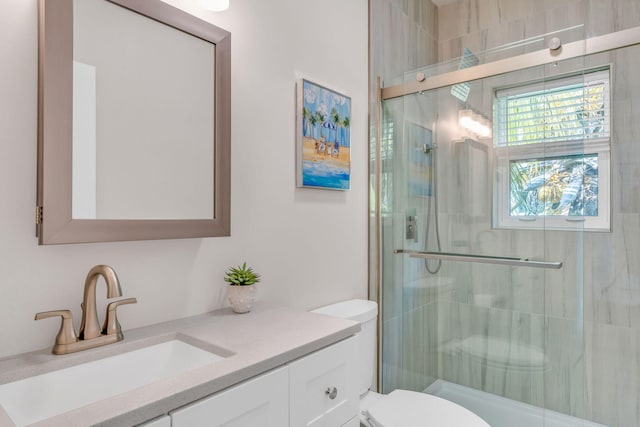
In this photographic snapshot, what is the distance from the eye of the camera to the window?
1724 millimetres

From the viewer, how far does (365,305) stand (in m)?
1.91

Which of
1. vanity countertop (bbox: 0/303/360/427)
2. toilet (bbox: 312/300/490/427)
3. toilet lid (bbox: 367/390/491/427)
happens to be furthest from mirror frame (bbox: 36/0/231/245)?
toilet lid (bbox: 367/390/491/427)

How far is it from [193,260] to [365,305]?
947mm

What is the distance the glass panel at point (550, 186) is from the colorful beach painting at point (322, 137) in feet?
2.71

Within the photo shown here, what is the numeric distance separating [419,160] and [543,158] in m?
0.61

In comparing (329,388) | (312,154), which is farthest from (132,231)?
(312,154)

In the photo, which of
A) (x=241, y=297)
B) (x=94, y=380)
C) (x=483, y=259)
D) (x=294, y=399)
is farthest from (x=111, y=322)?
(x=483, y=259)

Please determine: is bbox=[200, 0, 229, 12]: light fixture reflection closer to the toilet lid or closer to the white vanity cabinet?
the white vanity cabinet

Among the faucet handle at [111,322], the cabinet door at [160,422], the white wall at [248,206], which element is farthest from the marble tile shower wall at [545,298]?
the cabinet door at [160,422]

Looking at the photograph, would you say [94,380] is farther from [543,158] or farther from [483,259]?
[543,158]

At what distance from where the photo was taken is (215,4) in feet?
4.36

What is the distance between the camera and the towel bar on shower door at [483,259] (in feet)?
5.88

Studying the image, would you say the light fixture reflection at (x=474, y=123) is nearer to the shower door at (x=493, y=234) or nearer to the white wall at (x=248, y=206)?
the shower door at (x=493, y=234)

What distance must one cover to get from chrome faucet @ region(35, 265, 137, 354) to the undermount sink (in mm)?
55
